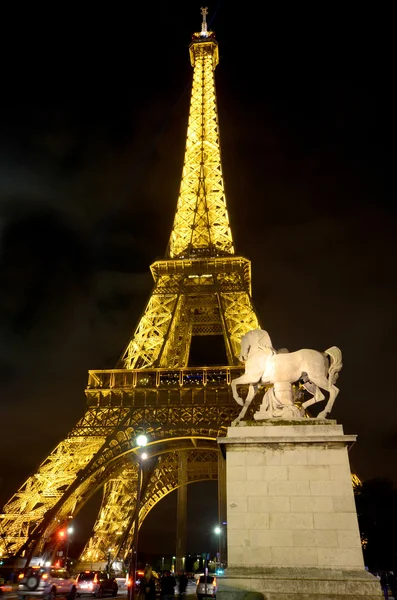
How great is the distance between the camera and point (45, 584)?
2006cm

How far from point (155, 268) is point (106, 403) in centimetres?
1545

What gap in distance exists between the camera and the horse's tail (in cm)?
1446

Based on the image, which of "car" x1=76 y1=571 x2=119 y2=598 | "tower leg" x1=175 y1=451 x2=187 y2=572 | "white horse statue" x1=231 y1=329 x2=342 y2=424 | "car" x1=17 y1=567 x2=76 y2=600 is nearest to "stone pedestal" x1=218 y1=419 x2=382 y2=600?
"white horse statue" x1=231 y1=329 x2=342 y2=424

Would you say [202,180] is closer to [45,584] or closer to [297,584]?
[45,584]

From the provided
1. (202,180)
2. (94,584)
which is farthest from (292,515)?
(202,180)

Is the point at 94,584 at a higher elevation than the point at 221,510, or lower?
lower

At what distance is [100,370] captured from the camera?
119ft

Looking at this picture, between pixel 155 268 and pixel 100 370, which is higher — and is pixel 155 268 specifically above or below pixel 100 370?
above

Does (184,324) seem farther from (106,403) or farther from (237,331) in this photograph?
(106,403)

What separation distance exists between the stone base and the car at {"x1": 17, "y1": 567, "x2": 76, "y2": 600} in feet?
36.0

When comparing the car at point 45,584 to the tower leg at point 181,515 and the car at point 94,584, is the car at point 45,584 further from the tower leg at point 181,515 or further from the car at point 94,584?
the tower leg at point 181,515

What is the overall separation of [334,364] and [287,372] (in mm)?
1407

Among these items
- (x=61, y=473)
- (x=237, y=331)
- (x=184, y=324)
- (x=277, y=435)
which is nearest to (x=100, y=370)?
(x=61, y=473)

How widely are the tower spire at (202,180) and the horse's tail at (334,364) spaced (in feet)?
105
